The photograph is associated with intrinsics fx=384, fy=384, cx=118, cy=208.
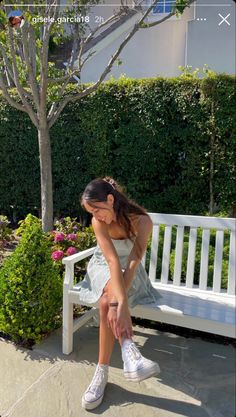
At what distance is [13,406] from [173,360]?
113 cm

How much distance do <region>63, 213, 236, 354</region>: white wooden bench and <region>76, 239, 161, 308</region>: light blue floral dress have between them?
7 cm

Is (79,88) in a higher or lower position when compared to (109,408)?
higher

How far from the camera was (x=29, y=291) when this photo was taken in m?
2.83

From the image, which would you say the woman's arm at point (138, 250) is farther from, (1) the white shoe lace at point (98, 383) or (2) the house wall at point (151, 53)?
(2) the house wall at point (151, 53)

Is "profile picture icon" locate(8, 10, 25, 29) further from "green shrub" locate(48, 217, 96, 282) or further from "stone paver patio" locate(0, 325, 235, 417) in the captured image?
"stone paver patio" locate(0, 325, 235, 417)

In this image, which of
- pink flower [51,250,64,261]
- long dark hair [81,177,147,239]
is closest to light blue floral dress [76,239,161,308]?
long dark hair [81,177,147,239]

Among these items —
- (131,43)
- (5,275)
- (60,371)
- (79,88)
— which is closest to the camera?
(60,371)

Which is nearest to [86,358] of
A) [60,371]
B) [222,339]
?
[60,371]

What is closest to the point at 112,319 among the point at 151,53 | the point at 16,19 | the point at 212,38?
the point at 16,19

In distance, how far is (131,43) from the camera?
30.7 ft

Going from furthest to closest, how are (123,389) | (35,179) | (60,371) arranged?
(35,179)
(60,371)
(123,389)

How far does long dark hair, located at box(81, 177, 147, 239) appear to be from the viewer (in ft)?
7.80

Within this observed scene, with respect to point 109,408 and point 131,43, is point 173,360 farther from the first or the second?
point 131,43

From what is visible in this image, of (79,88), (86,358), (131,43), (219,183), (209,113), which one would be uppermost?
(131,43)
